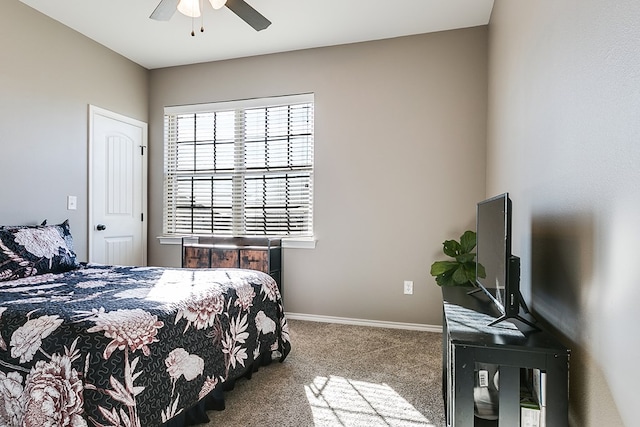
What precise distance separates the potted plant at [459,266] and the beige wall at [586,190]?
2.66 ft

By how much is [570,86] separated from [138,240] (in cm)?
413

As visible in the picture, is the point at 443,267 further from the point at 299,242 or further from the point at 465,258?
the point at 299,242

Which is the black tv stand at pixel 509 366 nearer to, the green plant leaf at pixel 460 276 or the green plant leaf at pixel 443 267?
the green plant leaf at pixel 460 276

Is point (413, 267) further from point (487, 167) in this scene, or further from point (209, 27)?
point (209, 27)

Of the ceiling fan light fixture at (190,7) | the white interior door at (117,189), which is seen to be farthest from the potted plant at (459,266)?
the white interior door at (117,189)

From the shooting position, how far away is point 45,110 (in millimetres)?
3209

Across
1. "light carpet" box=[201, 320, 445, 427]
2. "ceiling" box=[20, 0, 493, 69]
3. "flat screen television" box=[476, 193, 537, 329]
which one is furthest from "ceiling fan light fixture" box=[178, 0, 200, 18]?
"light carpet" box=[201, 320, 445, 427]

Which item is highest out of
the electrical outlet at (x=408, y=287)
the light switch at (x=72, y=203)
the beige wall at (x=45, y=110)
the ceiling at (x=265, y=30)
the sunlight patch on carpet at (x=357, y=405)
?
the ceiling at (x=265, y=30)

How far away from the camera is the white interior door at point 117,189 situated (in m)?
3.71

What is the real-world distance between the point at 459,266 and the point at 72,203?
3273 millimetres

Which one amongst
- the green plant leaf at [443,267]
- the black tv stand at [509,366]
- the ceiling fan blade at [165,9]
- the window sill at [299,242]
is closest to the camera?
the black tv stand at [509,366]

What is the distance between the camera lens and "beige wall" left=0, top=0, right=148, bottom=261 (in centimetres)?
294

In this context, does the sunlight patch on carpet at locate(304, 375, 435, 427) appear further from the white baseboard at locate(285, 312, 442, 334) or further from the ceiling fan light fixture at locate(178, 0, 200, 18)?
the ceiling fan light fixture at locate(178, 0, 200, 18)

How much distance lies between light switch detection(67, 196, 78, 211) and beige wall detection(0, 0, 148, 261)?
36 millimetres
